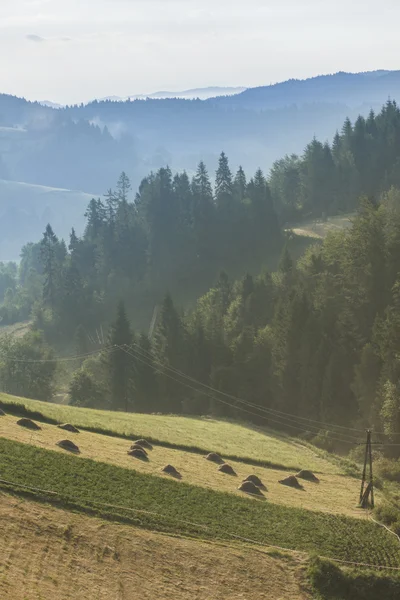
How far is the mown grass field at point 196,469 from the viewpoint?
48.0 meters

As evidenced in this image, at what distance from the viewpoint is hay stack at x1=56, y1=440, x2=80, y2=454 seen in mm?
47125

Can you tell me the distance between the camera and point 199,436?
2670 inches

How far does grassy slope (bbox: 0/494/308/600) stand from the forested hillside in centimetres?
3902

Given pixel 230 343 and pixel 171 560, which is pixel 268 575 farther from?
pixel 230 343

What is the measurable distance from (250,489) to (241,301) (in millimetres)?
67912

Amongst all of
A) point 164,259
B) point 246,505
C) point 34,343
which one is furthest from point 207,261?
point 246,505

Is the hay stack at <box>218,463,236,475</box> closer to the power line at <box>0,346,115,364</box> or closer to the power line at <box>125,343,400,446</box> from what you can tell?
the power line at <box>125,343,400,446</box>

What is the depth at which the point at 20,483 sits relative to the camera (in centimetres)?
3831

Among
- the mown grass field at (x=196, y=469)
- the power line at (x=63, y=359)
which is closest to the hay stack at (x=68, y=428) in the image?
the mown grass field at (x=196, y=469)

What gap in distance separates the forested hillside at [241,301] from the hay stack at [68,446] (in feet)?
118

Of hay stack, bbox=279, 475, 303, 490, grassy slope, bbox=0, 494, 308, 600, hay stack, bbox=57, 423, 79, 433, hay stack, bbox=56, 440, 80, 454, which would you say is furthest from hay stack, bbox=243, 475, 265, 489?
hay stack, bbox=57, 423, 79, 433

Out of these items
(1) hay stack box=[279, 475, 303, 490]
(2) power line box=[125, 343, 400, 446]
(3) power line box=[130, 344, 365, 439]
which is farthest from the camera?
(3) power line box=[130, 344, 365, 439]

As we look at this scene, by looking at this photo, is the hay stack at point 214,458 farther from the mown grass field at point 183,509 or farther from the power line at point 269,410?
the power line at point 269,410

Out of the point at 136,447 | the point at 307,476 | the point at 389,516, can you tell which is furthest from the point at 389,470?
the point at 136,447
